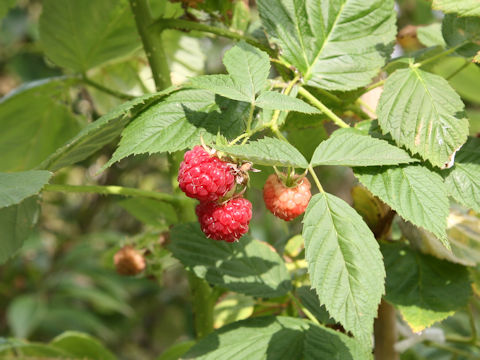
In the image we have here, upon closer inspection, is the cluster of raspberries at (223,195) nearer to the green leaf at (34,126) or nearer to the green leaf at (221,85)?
the green leaf at (221,85)

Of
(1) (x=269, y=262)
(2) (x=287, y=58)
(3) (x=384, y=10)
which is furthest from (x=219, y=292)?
(3) (x=384, y=10)

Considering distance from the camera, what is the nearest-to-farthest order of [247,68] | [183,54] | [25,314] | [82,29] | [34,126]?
[247,68] → [82,29] → [34,126] → [183,54] → [25,314]

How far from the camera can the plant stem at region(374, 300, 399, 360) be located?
0.92 metres

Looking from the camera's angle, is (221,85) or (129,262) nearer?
(221,85)

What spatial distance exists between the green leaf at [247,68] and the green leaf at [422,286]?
38 centimetres

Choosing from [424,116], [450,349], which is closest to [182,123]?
[424,116]

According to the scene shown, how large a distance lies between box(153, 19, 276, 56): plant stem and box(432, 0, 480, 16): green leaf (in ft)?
0.76

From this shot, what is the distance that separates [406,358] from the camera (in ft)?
3.92

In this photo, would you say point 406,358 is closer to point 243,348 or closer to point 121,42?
point 243,348

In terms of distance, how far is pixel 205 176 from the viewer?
0.57 meters

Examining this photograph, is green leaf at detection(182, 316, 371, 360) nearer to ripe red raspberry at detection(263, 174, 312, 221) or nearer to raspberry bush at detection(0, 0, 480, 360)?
raspberry bush at detection(0, 0, 480, 360)

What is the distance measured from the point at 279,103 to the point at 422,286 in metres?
0.42

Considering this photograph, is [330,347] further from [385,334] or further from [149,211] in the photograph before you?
[149,211]

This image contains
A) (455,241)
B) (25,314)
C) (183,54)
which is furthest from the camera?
(25,314)
